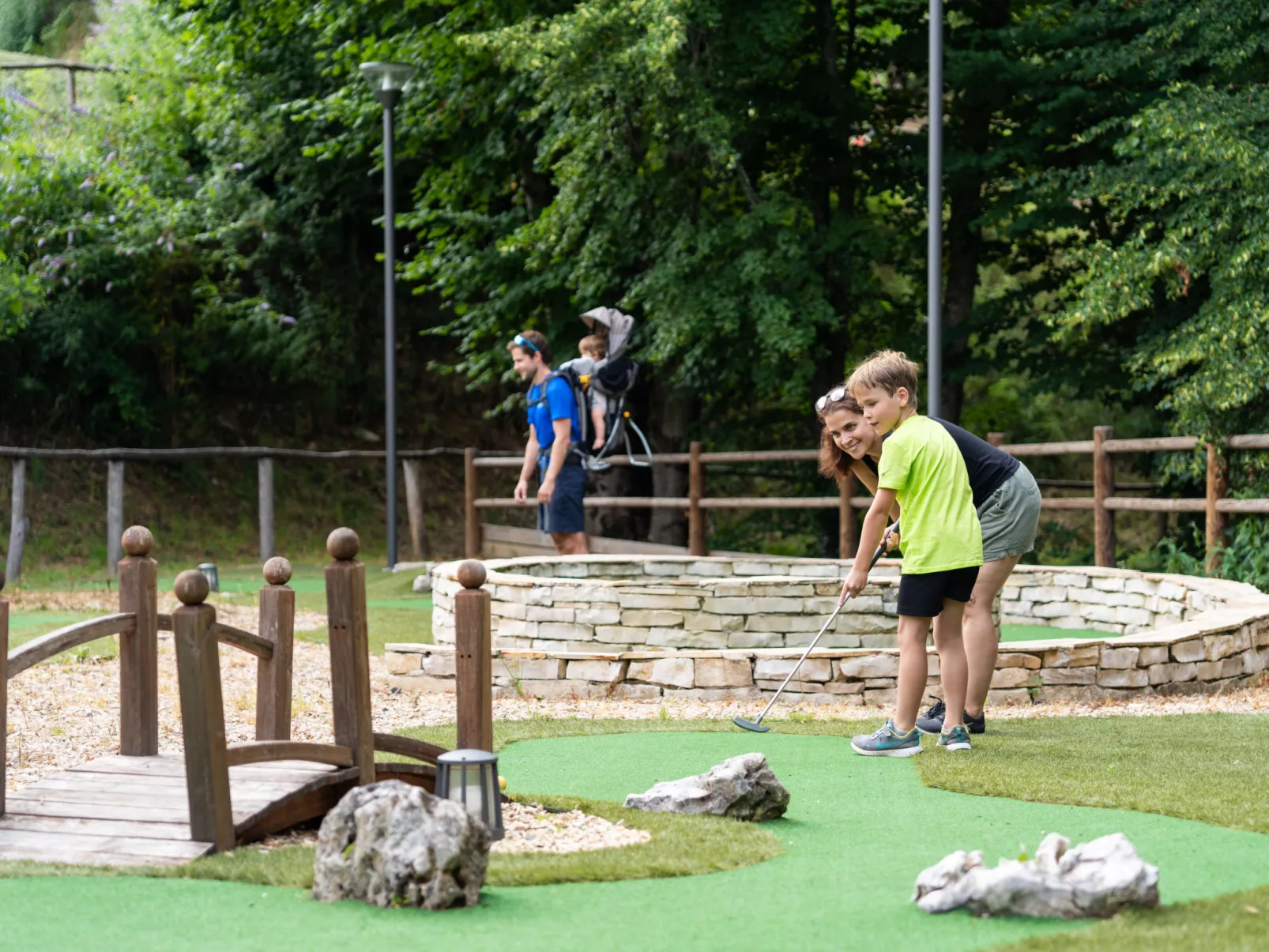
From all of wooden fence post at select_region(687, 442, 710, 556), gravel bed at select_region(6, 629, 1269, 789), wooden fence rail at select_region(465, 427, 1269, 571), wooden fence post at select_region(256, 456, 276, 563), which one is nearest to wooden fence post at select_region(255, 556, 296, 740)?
gravel bed at select_region(6, 629, 1269, 789)

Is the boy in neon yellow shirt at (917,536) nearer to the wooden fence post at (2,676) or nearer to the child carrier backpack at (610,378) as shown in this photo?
the wooden fence post at (2,676)

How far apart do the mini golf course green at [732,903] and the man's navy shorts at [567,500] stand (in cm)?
521

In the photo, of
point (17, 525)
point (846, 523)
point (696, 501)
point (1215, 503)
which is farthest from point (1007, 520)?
point (17, 525)

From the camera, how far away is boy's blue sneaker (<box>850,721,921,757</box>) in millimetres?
5281

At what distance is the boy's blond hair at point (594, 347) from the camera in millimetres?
10627

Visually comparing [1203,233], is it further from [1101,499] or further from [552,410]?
[552,410]

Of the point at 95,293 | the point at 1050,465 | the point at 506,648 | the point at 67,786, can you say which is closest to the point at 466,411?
Result: the point at 95,293

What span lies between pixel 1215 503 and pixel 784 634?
376 centimetres

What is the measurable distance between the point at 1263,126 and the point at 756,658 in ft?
21.6

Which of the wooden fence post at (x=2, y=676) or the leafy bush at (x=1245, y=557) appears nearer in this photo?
the wooden fence post at (x=2, y=676)

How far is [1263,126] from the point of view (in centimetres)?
1090

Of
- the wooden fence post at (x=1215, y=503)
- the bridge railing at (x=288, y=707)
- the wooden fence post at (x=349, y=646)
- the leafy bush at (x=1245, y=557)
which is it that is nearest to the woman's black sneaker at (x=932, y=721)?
the bridge railing at (x=288, y=707)

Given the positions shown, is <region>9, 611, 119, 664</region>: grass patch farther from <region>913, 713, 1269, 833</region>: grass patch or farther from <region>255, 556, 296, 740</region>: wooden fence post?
<region>913, 713, 1269, 833</region>: grass patch

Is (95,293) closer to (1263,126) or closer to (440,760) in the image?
(1263,126)
